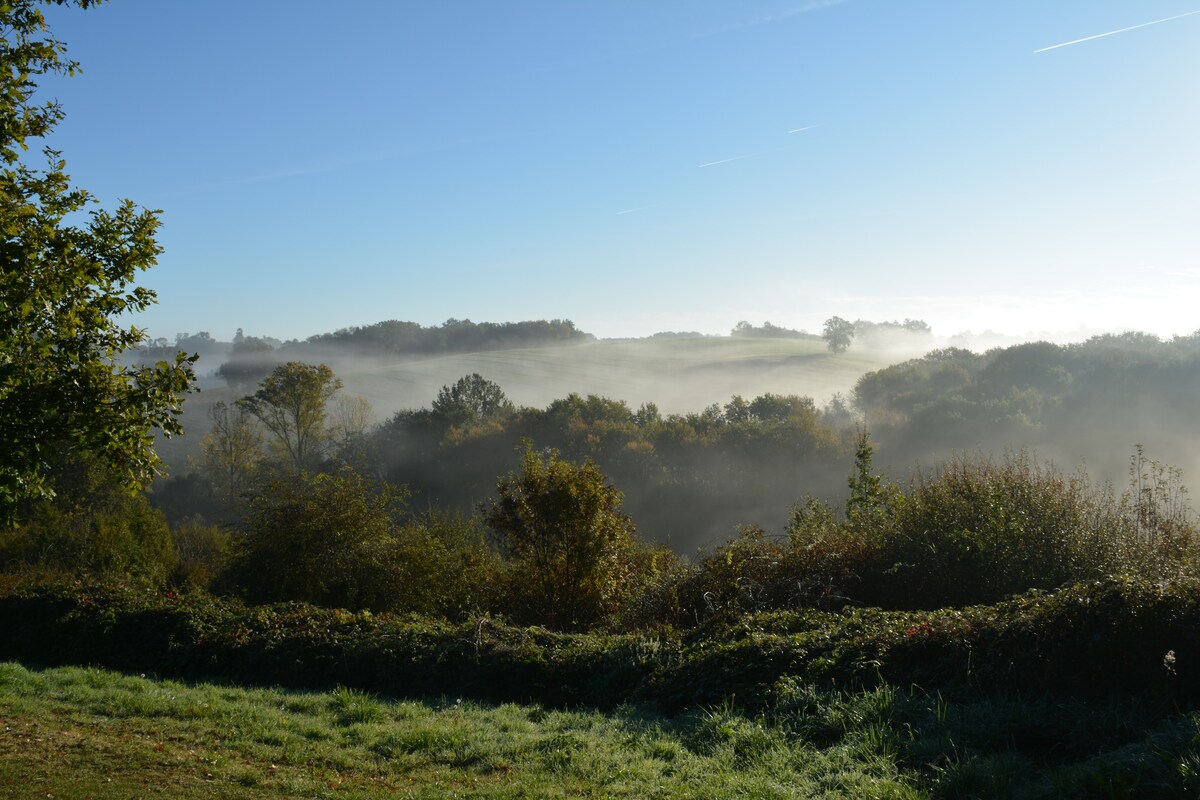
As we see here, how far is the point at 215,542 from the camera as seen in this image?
28875 mm

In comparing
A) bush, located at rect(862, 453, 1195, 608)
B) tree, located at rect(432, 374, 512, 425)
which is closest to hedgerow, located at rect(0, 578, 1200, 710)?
bush, located at rect(862, 453, 1195, 608)

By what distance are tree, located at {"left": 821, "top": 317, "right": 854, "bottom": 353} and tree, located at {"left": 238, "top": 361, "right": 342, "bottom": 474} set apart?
66.3 metres

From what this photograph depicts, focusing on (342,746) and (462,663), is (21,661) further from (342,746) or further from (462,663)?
(342,746)

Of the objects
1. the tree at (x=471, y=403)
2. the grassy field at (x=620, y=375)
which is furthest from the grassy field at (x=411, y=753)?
the grassy field at (x=620, y=375)

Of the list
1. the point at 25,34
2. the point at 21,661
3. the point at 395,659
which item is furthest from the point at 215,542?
the point at 25,34

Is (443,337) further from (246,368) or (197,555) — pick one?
(197,555)

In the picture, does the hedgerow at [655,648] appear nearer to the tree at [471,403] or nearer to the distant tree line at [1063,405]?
the distant tree line at [1063,405]

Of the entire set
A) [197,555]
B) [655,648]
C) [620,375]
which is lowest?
[197,555]

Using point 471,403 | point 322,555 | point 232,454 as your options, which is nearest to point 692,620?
point 322,555

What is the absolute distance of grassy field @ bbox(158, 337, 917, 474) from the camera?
251 feet

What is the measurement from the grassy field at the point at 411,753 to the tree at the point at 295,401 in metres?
39.3

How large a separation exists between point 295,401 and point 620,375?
164ft

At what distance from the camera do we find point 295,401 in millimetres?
45906

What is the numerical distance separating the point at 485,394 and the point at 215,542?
35040mm
